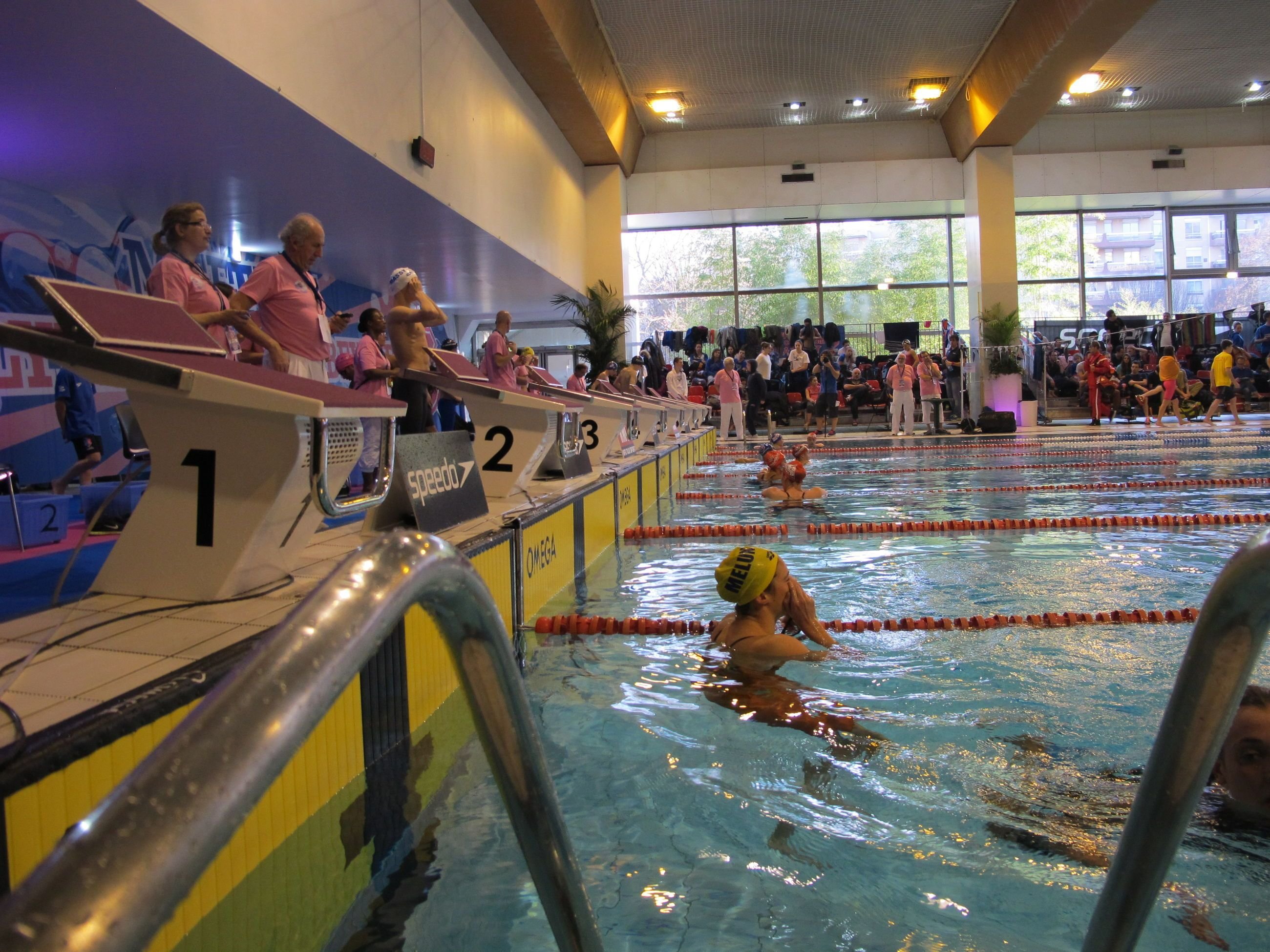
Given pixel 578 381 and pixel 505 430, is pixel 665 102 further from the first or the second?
pixel 505 430

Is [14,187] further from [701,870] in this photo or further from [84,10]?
[701,870]

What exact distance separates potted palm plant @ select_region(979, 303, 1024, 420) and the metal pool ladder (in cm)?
1914

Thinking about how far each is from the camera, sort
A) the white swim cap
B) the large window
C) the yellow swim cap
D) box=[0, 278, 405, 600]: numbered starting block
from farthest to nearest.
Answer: the large window
the white swim cap
the yellow swim cap
box=[0, 278, 405, 600]: numbered starting block

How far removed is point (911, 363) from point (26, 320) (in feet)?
44.0

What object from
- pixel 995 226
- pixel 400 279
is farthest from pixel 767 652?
pixel 995 226

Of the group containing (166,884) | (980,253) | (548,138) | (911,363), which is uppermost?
(548,138)

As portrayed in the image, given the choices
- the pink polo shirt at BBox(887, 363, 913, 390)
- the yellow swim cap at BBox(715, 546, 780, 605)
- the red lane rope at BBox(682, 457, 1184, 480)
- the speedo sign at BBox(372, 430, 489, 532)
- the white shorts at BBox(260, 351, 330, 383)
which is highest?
the pink polo shirt at BBox(887, 363, 913, 390)

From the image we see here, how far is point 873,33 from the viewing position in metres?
15.4

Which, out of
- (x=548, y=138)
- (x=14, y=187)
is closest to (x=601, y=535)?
(x=14, y=187)

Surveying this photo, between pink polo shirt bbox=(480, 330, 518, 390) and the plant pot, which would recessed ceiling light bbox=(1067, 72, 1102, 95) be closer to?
the plant pot

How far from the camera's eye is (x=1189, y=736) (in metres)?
0.95

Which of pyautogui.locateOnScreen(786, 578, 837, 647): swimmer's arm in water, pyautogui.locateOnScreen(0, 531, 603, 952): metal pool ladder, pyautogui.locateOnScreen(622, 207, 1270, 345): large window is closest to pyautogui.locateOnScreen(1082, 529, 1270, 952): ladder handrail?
pyautogui.locateOnScreen(0, 531, 603, 952): metal pool ladder

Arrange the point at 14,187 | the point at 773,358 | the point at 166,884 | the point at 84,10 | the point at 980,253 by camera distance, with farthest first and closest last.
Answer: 1. the point at 773,358
2. the point at 980,253
3. the point at 14,187
4. the point at 84,10
5. the point at 166,884

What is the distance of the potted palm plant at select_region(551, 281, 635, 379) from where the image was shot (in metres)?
18.0
